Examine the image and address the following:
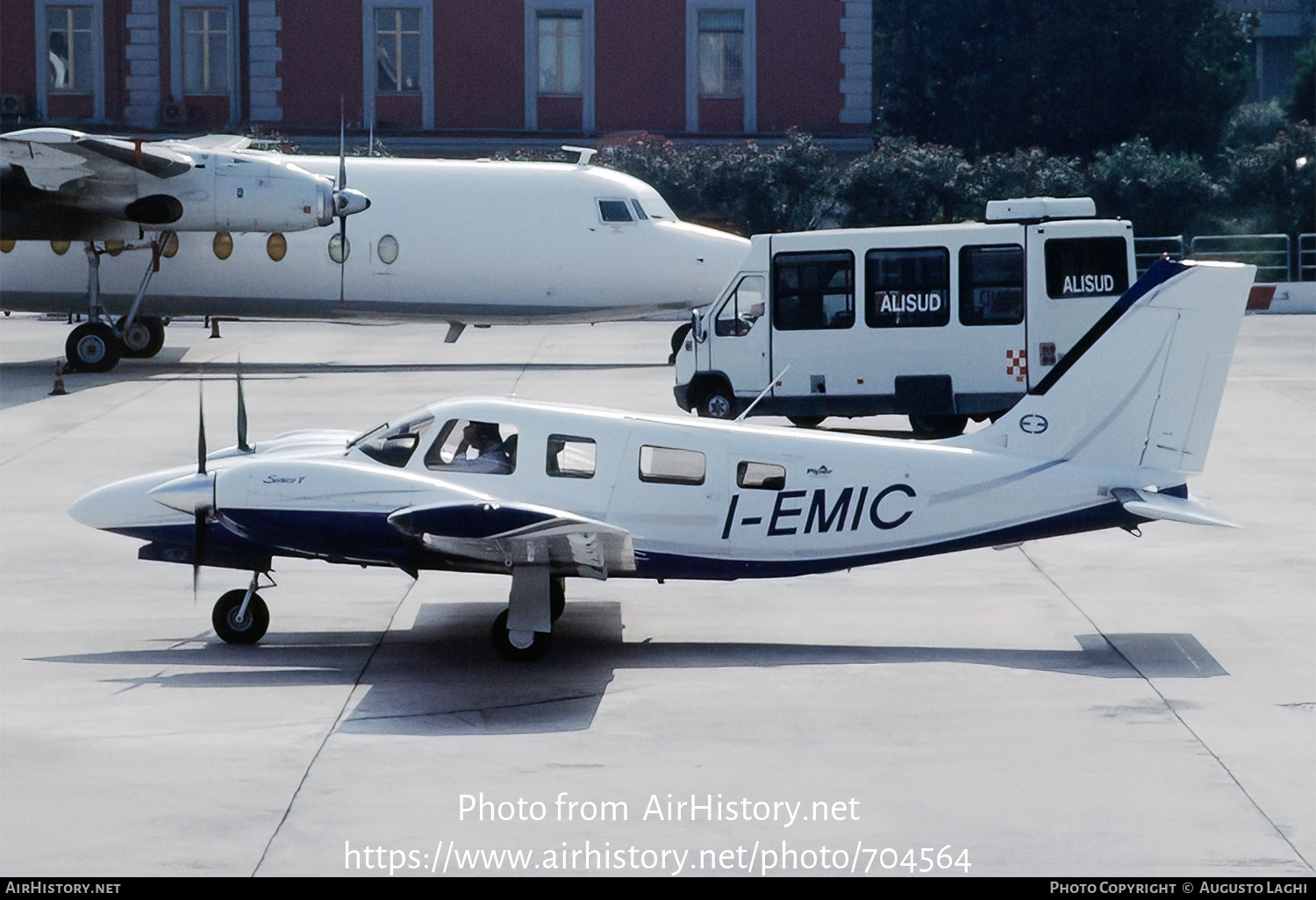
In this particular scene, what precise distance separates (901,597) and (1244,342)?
25.1 metres

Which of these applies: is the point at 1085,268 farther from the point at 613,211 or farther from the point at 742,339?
the point at 613,211

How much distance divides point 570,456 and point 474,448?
718 mm

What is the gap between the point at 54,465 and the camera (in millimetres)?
21656

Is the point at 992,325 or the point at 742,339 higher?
the point at 992,325

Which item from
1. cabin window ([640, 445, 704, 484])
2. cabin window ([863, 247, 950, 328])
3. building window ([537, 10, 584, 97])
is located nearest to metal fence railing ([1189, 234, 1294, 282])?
building window ([537, 10, 584, 97])

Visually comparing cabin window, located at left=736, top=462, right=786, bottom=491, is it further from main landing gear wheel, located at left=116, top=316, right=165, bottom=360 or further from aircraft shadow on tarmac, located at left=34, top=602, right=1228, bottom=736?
main landing gear wheel, located at left=116, top=316, right=165, bottom=360

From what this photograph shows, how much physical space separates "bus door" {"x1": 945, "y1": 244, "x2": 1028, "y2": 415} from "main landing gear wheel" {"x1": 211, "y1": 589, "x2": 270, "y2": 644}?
12.5m

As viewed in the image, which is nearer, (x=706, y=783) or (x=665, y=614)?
(x=706, y=783)

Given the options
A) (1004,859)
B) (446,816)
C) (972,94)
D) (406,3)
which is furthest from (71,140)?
(972,94)

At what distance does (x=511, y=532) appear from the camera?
12.0 meters

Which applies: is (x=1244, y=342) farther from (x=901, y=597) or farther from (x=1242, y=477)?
(x=901, y=597)

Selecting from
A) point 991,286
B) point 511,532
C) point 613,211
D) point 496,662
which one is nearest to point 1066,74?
point 613,211

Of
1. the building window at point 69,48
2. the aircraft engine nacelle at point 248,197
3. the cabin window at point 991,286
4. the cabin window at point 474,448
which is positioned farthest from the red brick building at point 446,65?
the cabin window at point 474,448

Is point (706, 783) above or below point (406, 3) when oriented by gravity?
below
